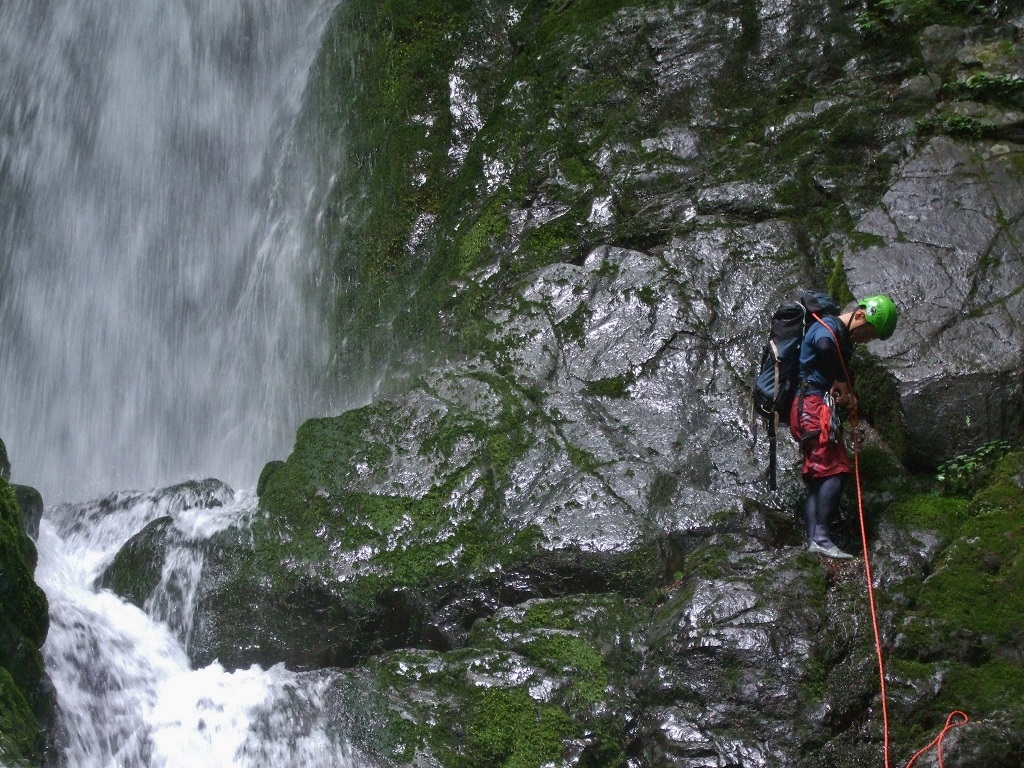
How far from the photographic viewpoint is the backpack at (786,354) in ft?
20.0

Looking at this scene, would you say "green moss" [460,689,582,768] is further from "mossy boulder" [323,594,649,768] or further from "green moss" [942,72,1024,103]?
"green moss" [942,72,1024,103]

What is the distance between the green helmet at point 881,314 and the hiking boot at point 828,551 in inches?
54.4

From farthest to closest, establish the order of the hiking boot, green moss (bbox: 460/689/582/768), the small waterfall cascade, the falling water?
1. the falling water
2. the small waterfall cascade
3. the hiking boot
4. green moss (bbox: 460/689/582/768)

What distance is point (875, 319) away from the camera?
5934mm

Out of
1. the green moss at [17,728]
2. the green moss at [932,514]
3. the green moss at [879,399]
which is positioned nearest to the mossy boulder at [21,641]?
the green moss at [17,728]

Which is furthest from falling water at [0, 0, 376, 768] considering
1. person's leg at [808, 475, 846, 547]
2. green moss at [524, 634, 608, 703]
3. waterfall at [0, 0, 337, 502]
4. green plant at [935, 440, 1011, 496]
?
green plant at [935, 440, 1011, 496]

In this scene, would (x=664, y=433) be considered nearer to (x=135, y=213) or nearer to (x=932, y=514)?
(x=932, y=514)

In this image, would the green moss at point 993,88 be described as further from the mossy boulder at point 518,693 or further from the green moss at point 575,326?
the mossy boulder at point 518,693

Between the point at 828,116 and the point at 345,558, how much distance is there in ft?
19.2

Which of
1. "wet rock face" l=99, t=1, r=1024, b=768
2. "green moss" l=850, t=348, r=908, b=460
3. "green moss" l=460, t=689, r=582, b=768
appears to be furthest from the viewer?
"green moss" l=850, t=348, r=908, b=460

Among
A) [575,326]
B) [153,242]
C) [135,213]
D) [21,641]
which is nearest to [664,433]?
[575,326]

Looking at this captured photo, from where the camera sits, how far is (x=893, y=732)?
496cm

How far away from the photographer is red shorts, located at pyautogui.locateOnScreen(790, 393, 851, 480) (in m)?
5.89

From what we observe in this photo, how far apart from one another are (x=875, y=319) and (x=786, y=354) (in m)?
0.58
